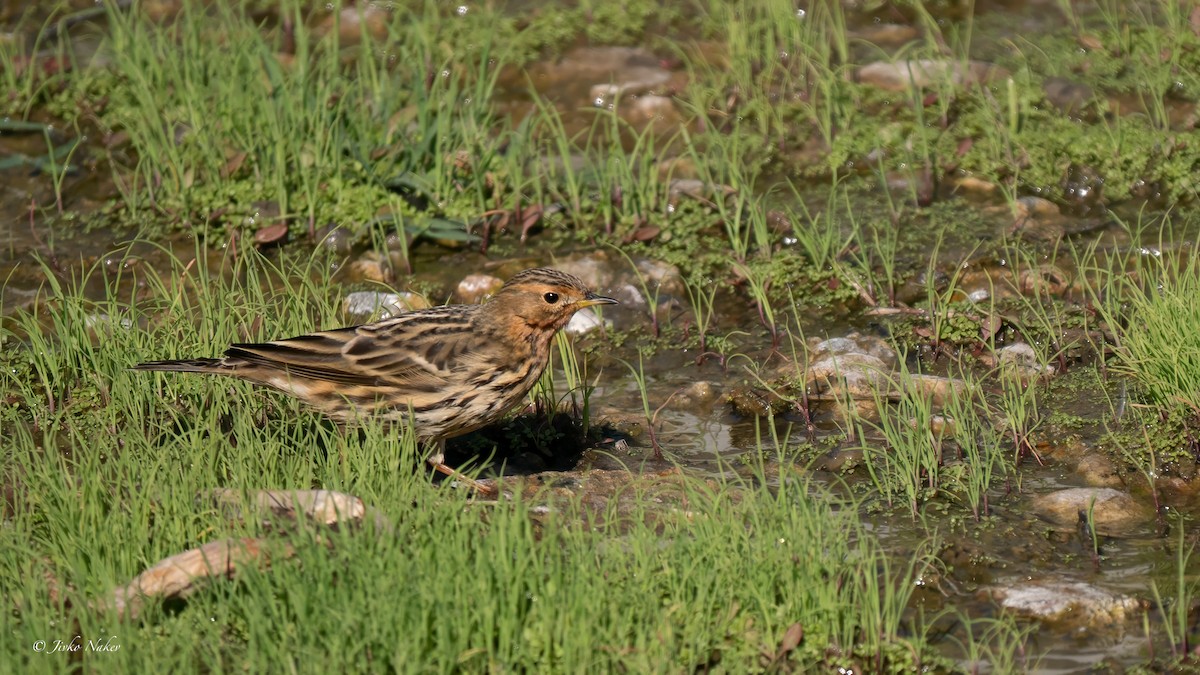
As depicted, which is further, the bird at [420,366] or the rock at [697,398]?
the rock at [697,398]

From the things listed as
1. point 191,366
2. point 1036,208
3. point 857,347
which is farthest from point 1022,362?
point 191,366

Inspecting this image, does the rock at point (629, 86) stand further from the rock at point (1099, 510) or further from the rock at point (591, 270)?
the rock at point (1099, 510)

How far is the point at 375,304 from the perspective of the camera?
7.98 meters

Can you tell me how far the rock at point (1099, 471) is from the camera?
21.2 feet

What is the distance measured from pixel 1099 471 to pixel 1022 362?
0.99 meters

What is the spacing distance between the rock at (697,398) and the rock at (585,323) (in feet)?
2.75

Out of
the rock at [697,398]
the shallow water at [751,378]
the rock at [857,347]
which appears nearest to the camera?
the shallow water at [751,378]

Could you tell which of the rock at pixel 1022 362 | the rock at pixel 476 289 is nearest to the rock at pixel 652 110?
the rock at pixel 476 289

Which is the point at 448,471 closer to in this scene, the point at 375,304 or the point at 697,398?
the point at 697,398

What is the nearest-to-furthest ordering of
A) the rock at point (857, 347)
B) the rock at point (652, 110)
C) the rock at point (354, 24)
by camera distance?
the rock at point (857, 347) < the rock at point (652, 110) < the rock at point (354, 24)

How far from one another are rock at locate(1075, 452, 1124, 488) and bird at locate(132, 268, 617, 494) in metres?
2.23

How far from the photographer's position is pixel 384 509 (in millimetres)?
5590

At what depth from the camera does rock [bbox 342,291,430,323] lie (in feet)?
26.5

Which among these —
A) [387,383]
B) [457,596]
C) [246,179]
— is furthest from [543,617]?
[246,179]
